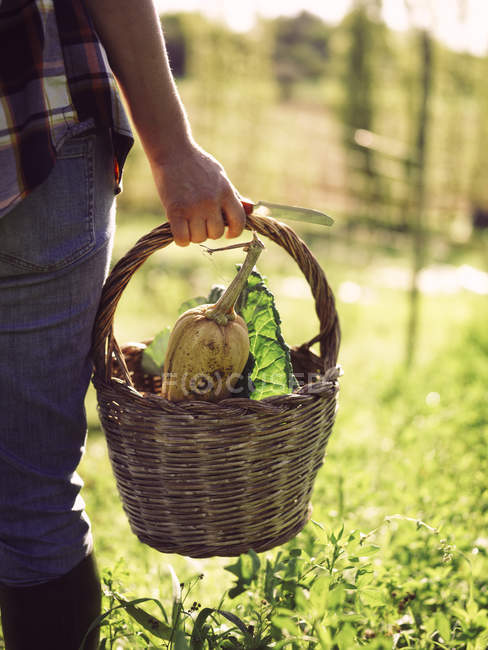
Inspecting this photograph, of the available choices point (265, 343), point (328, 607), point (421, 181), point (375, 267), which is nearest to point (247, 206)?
point (265, 343)

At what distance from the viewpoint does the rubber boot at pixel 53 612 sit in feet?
4.01

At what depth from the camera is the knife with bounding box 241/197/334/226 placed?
4.54 feet

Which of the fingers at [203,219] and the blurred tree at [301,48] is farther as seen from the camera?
the blurred tree at [301,48]

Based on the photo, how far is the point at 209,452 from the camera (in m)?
1.23

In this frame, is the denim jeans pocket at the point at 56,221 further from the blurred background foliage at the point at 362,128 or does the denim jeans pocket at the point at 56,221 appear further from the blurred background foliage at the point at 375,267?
the blurred background foliage at the point at 362,128

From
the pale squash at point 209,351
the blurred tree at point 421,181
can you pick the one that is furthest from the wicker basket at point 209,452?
the blurred tree at point 421,181

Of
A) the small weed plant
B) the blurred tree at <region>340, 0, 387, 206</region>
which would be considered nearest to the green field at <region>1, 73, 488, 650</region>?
the small weed plant

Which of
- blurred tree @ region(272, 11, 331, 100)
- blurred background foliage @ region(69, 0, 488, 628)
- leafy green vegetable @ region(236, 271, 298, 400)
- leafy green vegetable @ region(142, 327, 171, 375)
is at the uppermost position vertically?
blurred tree @ region(272, 11, 331, 100)

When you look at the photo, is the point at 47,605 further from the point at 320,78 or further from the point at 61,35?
the point at 320,78

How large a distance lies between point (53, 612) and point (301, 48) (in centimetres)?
3090

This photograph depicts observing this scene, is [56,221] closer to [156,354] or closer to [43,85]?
[43,85]

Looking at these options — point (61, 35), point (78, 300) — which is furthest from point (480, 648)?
point (61, 35)

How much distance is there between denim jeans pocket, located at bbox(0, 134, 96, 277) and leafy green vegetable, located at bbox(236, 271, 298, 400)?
50cm

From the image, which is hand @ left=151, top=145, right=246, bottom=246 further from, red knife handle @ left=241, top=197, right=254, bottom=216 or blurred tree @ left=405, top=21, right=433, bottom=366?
blurred tree @ left=405, top=21, right=433, bottom=366
